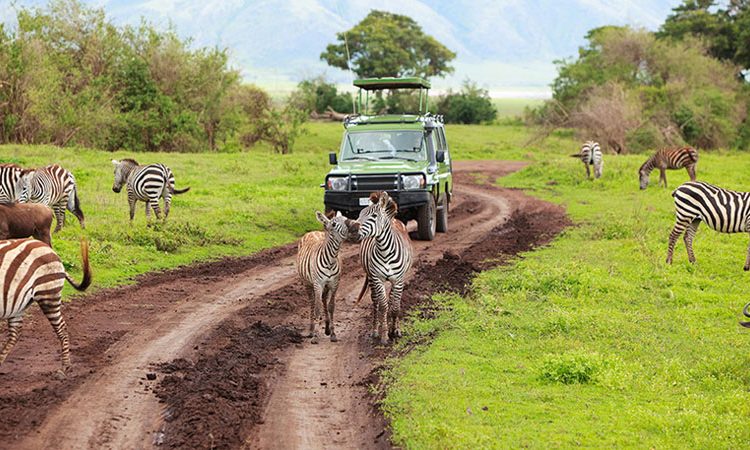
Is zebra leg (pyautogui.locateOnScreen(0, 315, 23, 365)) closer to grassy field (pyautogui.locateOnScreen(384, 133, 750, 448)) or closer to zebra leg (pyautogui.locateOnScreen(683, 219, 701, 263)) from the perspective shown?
grassy field (pyautogui.locateOnScreen(384, 133, 750, 448))

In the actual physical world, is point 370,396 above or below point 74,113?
below

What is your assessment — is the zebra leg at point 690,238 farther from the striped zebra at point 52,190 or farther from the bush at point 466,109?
the bush at point 466,109

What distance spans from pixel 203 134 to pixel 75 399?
36.4 metres

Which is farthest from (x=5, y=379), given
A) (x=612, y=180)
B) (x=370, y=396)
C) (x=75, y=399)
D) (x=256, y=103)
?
(x=256, y=103)

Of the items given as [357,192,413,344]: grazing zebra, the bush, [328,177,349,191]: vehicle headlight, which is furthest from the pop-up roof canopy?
the bush

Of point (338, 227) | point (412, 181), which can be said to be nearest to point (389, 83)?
point (412, 181)

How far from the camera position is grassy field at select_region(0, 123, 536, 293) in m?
16.2

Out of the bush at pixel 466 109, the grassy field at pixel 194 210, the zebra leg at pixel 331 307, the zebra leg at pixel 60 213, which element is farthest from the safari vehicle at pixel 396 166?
the bush at pixel 466 109

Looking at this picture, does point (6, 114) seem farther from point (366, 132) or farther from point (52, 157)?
point (366, 132)

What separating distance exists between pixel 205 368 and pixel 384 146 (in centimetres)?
1096

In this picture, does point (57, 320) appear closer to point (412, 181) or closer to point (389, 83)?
point (412, 181)

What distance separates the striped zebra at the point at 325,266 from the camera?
10.7 metres

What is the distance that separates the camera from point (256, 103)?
47.0m

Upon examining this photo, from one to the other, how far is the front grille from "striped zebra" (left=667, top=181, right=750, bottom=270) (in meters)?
5.53
